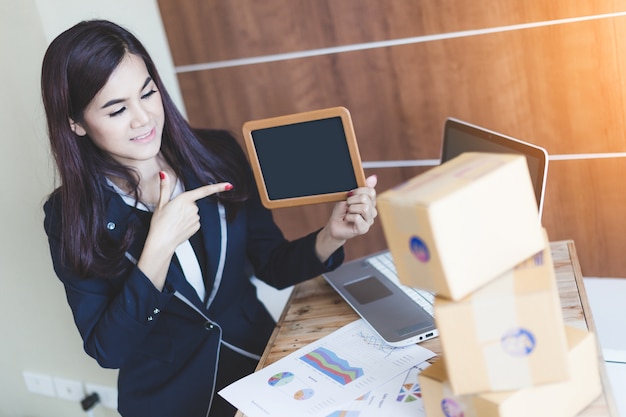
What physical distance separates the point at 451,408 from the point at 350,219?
0.49 m

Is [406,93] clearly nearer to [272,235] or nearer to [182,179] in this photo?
[272,235]

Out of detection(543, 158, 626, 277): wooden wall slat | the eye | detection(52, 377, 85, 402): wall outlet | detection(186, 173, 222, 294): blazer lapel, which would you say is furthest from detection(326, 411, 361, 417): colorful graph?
detection(52, 377, 85, 402): wall outlet

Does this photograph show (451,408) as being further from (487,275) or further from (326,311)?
(326,311)

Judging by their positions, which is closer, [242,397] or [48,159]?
[242,397]

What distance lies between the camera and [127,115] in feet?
5.33

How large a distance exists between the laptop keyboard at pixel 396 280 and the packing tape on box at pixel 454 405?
358 millimetres

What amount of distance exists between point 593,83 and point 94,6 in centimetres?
141

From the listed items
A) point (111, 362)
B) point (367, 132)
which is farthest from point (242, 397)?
point (367, 132)

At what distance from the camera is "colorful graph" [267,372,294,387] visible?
143 cm

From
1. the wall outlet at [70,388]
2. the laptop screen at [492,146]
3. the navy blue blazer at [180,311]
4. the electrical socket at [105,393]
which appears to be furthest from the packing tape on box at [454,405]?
the wall outlet at [70,388]

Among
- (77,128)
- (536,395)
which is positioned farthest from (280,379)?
(77,128)

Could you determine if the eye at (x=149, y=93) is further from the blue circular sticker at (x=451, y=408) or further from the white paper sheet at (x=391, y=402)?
the blue circular sticker at (x=451, y=408)

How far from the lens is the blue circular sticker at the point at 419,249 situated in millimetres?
1062

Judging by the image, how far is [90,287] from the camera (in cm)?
167
